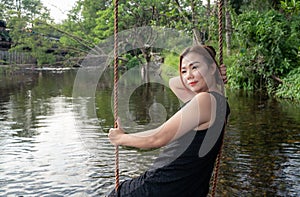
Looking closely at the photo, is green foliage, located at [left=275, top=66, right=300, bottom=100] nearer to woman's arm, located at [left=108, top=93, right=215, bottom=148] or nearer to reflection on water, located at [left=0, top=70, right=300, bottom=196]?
reflection on water, located at [left=0, top=70, right=300, bottom=196]

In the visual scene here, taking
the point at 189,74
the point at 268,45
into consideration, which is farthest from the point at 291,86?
the point at 189,74

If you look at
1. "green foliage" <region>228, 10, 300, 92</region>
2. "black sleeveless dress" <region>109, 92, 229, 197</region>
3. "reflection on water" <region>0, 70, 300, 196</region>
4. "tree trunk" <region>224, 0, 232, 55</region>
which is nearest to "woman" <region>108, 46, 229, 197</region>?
"black sleeveless dress" <region>109, 92, 229, 197</region>

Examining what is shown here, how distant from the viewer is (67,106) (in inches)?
406

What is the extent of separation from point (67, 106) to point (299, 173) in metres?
6.92

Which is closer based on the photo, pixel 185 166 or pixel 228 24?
pixel 185 166

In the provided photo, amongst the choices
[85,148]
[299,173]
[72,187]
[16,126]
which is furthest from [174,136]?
[16,126]

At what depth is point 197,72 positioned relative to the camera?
1.84 metres

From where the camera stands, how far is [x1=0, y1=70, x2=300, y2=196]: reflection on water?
430 cm

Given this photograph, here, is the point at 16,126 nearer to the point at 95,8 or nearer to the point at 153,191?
the point at 153,191

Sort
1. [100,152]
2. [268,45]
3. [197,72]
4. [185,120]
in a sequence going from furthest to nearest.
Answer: [268,45] → [100,152] → [197,72] → [185,120]

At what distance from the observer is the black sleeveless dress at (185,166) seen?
1.74 meters

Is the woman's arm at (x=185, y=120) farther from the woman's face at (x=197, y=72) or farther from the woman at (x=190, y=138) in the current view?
the woman's face at (x=197, y=72)

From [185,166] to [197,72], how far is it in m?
0.43

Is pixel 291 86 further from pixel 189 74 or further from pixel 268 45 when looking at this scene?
pixel 189 74
